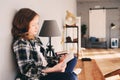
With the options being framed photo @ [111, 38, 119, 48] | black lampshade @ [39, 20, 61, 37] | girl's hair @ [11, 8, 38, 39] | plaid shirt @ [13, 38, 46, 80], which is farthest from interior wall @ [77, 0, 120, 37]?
plaid shirt @ [13, 38, 46, 80]

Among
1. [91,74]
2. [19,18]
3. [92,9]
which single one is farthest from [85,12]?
[19,18]

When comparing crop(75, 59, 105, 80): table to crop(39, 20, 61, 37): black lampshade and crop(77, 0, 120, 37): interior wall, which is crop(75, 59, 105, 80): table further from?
crop(77, 0, 120, 37): interior wall

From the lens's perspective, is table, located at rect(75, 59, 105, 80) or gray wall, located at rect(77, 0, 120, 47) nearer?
table, located at rect(75, 59, 105, 80)

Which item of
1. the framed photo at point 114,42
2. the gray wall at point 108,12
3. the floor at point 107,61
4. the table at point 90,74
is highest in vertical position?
the gray wall at point 108,12

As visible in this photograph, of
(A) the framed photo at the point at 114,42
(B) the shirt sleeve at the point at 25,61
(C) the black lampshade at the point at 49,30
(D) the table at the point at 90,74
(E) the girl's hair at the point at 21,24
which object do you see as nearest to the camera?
(B) the shirt sleeve at the point at 25,61

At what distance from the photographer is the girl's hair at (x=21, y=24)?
6.41 ft

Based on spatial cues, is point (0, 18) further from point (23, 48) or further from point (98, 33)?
point (98, 33)

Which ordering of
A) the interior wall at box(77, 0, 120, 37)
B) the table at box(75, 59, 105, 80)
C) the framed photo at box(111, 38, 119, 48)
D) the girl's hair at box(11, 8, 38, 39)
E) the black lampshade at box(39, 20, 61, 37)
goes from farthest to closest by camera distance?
the interior wall at box(77, 0, 120, 37) → the framed photo at box(111, 38, 119, 48) → the table at box(75, 59, 105, 80) → the black lampshade at box(39, 20, 61, 37) → the girl's hair at box(11, 8, 38, 39)

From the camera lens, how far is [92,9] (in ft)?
38.5

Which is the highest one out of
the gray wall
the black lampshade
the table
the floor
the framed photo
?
the gray wall

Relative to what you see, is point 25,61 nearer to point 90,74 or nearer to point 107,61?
point 90,74

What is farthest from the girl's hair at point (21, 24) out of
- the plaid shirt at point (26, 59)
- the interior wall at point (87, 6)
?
the interior wall at point (87, 6)

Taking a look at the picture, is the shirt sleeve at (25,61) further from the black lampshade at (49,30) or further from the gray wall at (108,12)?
the gray wall at (108,12)

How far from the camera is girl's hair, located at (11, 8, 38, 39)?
1.96 meters
